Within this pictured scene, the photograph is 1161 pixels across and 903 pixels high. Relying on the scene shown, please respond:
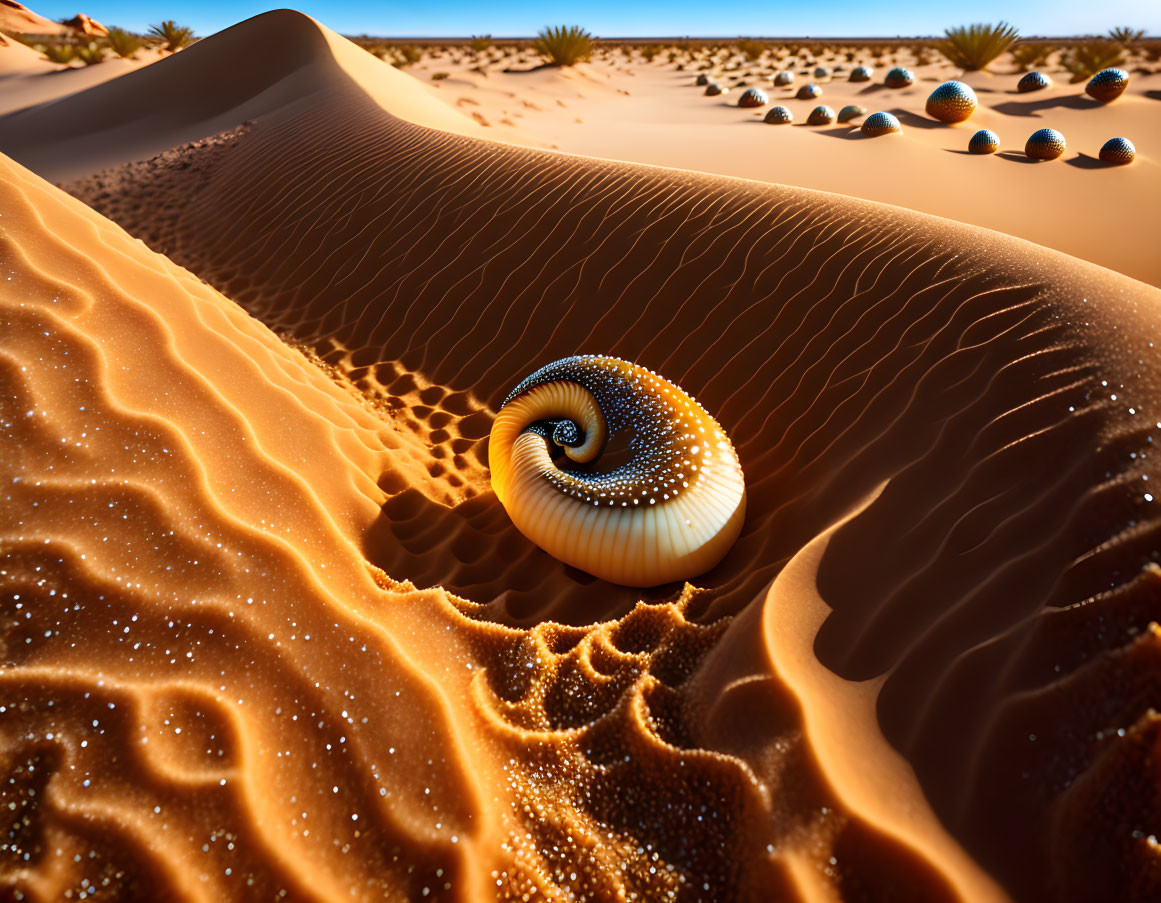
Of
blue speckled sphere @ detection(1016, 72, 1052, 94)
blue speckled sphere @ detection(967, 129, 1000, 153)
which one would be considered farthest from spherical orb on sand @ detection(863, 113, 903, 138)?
blue speckled sphere @ detection(1016, 72, 1052, 94)

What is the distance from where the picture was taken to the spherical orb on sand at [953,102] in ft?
32.7

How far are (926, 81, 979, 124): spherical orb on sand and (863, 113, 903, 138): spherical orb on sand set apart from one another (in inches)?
55.6

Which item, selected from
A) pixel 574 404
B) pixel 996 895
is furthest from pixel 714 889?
pixel 574 404

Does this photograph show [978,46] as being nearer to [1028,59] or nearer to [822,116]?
[1028,59]

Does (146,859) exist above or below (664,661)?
above

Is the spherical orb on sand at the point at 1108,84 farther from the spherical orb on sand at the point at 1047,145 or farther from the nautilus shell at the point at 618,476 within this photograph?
the nautilus shell at the point at 618,476

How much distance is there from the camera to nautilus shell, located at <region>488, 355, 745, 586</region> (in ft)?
7.55

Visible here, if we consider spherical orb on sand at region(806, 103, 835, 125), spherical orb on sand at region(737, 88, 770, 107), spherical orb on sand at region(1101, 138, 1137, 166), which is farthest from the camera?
spherical orb on sand at region(737, 88, 770, 107)

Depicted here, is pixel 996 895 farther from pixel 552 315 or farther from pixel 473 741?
pixel 552 315

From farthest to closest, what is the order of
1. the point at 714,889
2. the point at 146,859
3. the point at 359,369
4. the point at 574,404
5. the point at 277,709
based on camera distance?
the point at 359,369
the point at 574,404
the point at 277,709
the point at 714,889
the point at 146,859

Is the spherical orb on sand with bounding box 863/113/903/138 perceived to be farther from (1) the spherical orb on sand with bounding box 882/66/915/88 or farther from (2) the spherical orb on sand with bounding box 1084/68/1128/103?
(1) the spherical orb on sand with bounding box 882/66/915/88

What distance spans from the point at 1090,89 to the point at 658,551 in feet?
46.3

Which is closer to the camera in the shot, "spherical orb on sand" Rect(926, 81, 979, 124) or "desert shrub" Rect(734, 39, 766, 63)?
"spherical orb on sand" Rect(926, 81, 979, 124)

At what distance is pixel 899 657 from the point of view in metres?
1.80
